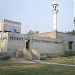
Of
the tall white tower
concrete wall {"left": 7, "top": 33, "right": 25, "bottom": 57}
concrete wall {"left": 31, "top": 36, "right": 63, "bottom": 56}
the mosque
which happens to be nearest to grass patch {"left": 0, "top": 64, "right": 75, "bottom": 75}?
the mosque

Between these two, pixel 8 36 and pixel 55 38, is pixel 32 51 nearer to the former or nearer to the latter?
pixel 8 36

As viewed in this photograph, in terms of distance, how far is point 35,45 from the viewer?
125ft

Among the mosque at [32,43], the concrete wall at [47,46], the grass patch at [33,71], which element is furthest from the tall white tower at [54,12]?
the grass patch at [33,71]

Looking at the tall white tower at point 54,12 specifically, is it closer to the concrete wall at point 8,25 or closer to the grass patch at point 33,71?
the concrete wall at point 8,25

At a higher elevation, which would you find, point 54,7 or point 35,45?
point 54,7

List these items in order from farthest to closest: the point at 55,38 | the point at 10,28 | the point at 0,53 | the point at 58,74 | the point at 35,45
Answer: the point at 55,38 → the point at 10,28 → the point at 35,45 → the point at 0,53 → the point at 58,74

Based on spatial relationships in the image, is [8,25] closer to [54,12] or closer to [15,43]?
[15,43]

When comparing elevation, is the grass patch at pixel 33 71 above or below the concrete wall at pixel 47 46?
below

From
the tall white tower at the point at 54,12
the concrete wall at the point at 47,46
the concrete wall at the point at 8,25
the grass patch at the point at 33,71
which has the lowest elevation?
the grass patch at the point at 33,71

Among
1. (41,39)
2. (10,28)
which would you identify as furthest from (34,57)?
(10,28)

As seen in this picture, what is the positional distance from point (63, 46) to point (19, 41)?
52.1 feet

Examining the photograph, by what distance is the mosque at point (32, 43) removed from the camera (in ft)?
108

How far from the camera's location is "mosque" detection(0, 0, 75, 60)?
33.1m

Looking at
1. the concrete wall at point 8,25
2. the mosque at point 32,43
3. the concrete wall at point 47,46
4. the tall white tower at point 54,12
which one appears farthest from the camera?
the tall white tower at point 54,12
